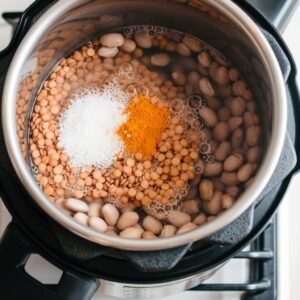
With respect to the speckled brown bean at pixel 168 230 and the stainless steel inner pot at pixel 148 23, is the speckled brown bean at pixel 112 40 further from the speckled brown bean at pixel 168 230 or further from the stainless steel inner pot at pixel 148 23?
the speckled brown bean at pixel 168 230

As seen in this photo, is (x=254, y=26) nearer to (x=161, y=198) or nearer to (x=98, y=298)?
(x=161, y=198)

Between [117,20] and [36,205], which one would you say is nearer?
[36,205]

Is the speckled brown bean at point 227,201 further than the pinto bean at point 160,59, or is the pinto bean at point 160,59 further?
the pinto bean at point 160,59

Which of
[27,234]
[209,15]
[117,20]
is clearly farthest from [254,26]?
[27,234]

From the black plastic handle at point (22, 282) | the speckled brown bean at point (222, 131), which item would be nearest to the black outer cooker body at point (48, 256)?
the black plastic handle at point (22, 282)

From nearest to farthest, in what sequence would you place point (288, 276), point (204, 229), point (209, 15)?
point (204, 229), point (209, 15), point (288, 276)

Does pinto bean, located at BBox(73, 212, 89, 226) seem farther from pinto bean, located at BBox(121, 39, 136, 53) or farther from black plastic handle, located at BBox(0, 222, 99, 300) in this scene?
pinto bean, located at BBox(121, 39, 136, 53)
